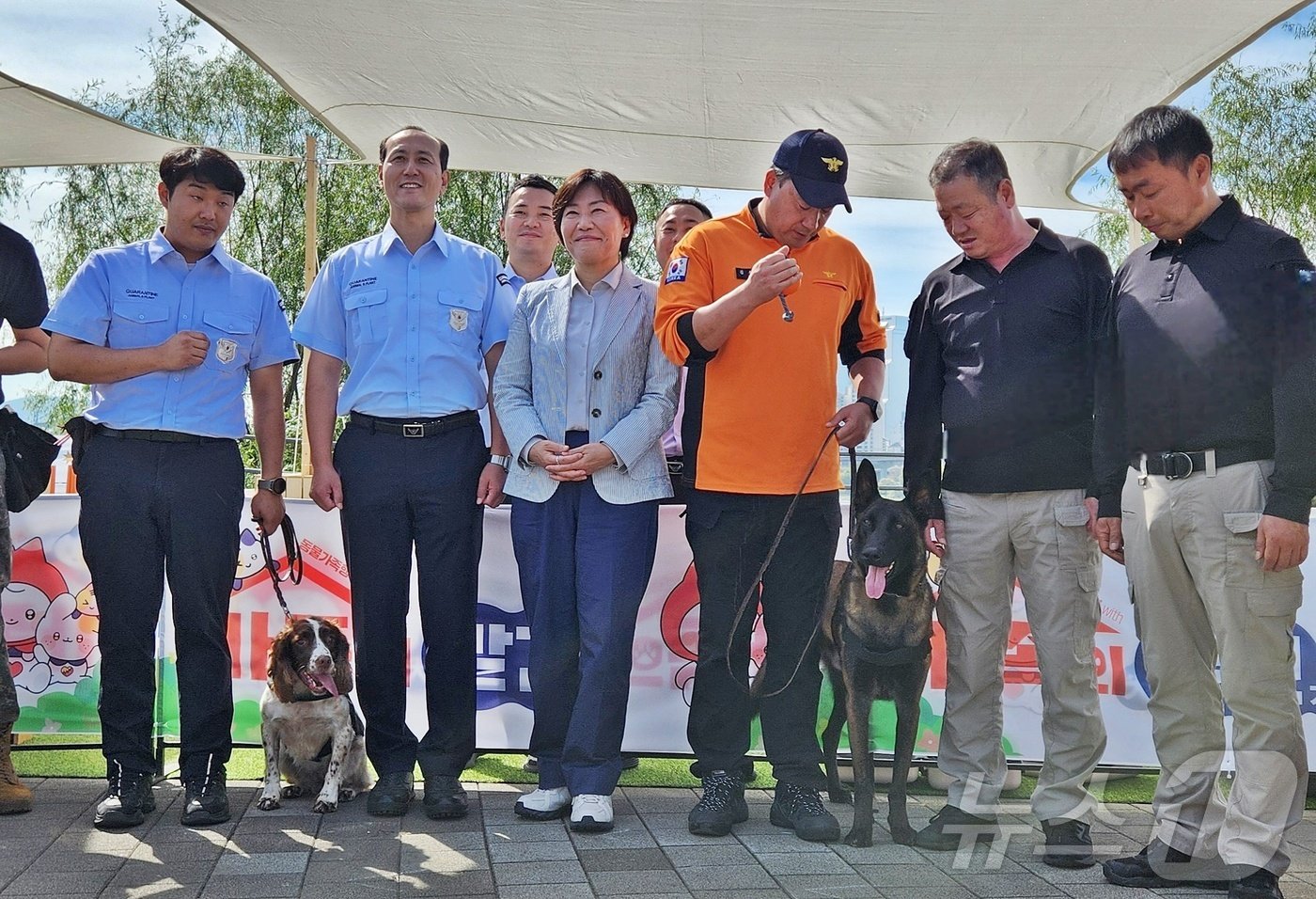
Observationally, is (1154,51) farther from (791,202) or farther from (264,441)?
(264,441)

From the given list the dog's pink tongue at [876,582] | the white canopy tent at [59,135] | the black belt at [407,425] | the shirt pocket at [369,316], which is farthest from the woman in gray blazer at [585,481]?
the white canopy tent at [59,135]

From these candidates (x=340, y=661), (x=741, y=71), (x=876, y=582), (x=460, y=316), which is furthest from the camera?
(x=741, y=71)

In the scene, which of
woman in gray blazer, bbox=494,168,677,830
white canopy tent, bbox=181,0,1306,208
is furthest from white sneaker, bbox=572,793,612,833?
white canopy tent, bbox=181,0,1306,208

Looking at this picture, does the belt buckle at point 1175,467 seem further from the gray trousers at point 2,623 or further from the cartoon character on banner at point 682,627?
the gray trousers at point 2,623

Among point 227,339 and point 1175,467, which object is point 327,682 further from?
point 1175,467

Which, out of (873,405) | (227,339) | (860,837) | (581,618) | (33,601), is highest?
(227,339)

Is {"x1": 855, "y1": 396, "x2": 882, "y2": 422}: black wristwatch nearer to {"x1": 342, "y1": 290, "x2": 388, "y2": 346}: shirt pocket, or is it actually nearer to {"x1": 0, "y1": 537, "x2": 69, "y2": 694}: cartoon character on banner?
{"x1": 342, "y1": 290, "x2": 388, "y2": 346}: shirt pocket

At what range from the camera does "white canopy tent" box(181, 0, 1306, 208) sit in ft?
15.4

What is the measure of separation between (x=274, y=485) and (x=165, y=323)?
648 millimetres

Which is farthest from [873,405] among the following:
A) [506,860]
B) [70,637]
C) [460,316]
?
[70,637]

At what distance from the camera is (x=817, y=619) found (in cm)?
347

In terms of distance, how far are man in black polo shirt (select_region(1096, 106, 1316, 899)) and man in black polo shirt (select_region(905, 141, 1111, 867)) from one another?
0.16 meters

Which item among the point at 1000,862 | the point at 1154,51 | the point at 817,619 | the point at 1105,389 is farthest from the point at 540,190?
the point at 1105,389

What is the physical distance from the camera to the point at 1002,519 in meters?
3.22
